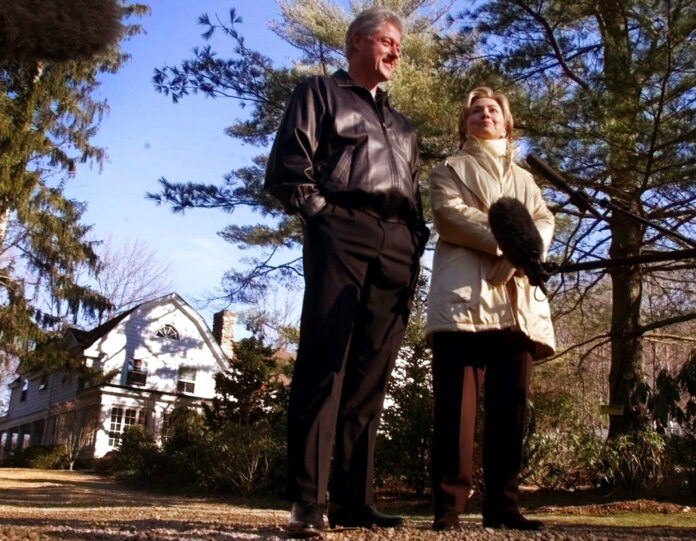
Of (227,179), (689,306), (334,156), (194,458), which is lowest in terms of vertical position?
(194,458)

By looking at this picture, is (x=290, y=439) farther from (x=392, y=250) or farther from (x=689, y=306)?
(x=689, y=306)

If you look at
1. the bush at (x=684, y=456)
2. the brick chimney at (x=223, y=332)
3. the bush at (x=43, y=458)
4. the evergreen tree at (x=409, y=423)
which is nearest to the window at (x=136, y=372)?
the brick chimney at (x=223, y=332)

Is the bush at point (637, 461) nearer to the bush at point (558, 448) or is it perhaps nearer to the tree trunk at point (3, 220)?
the bush at point (558, 448)

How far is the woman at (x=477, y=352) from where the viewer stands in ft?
9.29

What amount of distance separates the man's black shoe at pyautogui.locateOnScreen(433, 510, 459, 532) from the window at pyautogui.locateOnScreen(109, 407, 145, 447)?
26.6 m

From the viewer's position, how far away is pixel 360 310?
286 centimetres

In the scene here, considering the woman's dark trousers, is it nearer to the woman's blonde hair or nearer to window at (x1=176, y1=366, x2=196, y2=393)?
the woman's blonde hair

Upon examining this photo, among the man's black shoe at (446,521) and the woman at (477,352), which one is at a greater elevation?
the woman at (477,352)

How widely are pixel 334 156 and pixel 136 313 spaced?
2842 centimetres

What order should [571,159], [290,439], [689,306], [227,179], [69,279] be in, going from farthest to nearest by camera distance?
[69,279]
[227,179]
[689,306]
[571,159]
[290,439]

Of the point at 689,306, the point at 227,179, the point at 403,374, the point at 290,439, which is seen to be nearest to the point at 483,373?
the point at 290,439

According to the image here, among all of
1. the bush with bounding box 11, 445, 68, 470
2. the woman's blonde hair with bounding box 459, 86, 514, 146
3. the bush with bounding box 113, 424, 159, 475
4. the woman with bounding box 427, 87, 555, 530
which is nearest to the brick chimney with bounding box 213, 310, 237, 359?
the bush with bounding box 11, 445, 68, 470

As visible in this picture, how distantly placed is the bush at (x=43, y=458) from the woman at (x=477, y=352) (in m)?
23.8

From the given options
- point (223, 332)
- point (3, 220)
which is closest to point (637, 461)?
point (3, 220)
